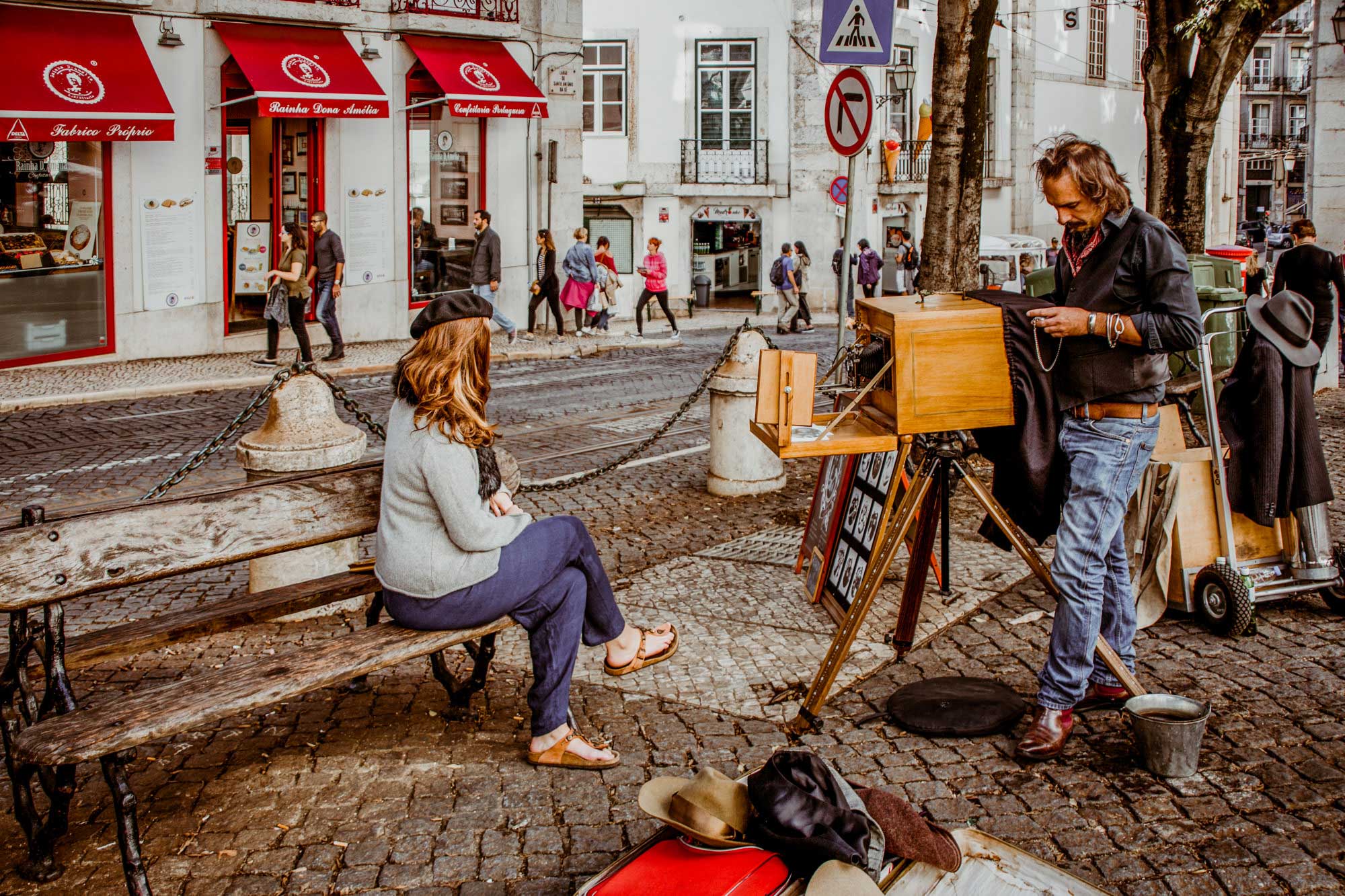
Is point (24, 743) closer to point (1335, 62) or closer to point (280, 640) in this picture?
point (280, 640)

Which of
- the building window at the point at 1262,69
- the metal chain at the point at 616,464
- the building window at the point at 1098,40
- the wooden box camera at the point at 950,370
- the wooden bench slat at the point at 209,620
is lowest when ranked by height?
the wooden bench slat at the point at 209,620

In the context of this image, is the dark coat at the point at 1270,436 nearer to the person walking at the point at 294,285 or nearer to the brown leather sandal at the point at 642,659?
the brown leather sandal at the point at 642,659

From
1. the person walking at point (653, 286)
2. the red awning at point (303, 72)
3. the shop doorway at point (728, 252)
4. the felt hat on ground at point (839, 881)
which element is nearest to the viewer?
the felt hat on ground at point (839, 881)

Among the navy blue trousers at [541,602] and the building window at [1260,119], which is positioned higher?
the building window at [1260,119]

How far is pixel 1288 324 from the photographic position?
585 cm

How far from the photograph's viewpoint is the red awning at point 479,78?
21.1 metres

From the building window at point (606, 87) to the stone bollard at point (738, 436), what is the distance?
25803 mm

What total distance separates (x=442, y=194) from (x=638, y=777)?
18841 millimetres

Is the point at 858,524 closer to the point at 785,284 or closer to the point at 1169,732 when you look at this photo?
the point at 1169,732

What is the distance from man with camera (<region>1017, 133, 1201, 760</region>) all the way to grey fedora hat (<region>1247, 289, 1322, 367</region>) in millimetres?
1382

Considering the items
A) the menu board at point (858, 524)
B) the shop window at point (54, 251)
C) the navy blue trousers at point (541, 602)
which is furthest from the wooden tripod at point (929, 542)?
the shop window at point (54, 251)

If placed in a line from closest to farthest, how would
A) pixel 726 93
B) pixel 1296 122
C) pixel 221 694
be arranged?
pixel 221 694 → pixel 726 93 → pixel 1296 122

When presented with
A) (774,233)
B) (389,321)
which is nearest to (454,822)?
(389,321)

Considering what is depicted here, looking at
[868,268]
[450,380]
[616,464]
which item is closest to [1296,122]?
[868,268]
